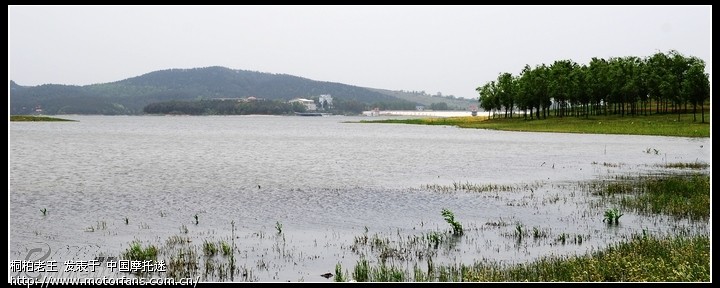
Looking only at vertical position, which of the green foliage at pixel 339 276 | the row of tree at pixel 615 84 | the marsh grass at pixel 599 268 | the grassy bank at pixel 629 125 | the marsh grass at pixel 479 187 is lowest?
the green foliage at pixel 339 276

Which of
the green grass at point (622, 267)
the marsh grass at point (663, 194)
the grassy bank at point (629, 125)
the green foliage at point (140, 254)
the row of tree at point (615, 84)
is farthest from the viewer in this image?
the row of tree at point (615, 84)

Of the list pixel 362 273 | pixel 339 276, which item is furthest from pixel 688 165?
pixel 339 276

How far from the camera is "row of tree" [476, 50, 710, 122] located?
138 metres

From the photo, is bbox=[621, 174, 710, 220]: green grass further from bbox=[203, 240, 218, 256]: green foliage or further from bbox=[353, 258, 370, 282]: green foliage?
bbox=[203, 240, 218, 256]: green foliage

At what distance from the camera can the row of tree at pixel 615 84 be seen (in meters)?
138

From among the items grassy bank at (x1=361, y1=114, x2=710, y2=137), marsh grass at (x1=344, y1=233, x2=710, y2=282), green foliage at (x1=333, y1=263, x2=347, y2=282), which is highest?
grassy bank at (x1=361, y1=114, x2=710, y2=137)

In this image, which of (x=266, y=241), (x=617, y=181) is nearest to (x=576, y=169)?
(x=617, y=181)

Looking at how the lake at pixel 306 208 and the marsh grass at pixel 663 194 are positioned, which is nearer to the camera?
the lake at pixel 306 208

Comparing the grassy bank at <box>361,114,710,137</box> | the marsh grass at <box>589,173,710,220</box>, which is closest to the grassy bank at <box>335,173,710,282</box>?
the marsh grass at <box>589,173,710,220</box>

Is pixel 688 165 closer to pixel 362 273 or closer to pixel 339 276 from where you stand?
pixel 362 273

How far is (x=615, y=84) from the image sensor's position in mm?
152125

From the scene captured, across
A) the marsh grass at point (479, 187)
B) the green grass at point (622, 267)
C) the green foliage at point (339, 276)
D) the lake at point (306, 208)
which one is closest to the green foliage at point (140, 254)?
the lake at point (306, 208)

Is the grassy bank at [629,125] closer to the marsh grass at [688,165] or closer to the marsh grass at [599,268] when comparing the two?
the marsh grass at [688,165]

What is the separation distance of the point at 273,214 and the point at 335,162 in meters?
31.8
